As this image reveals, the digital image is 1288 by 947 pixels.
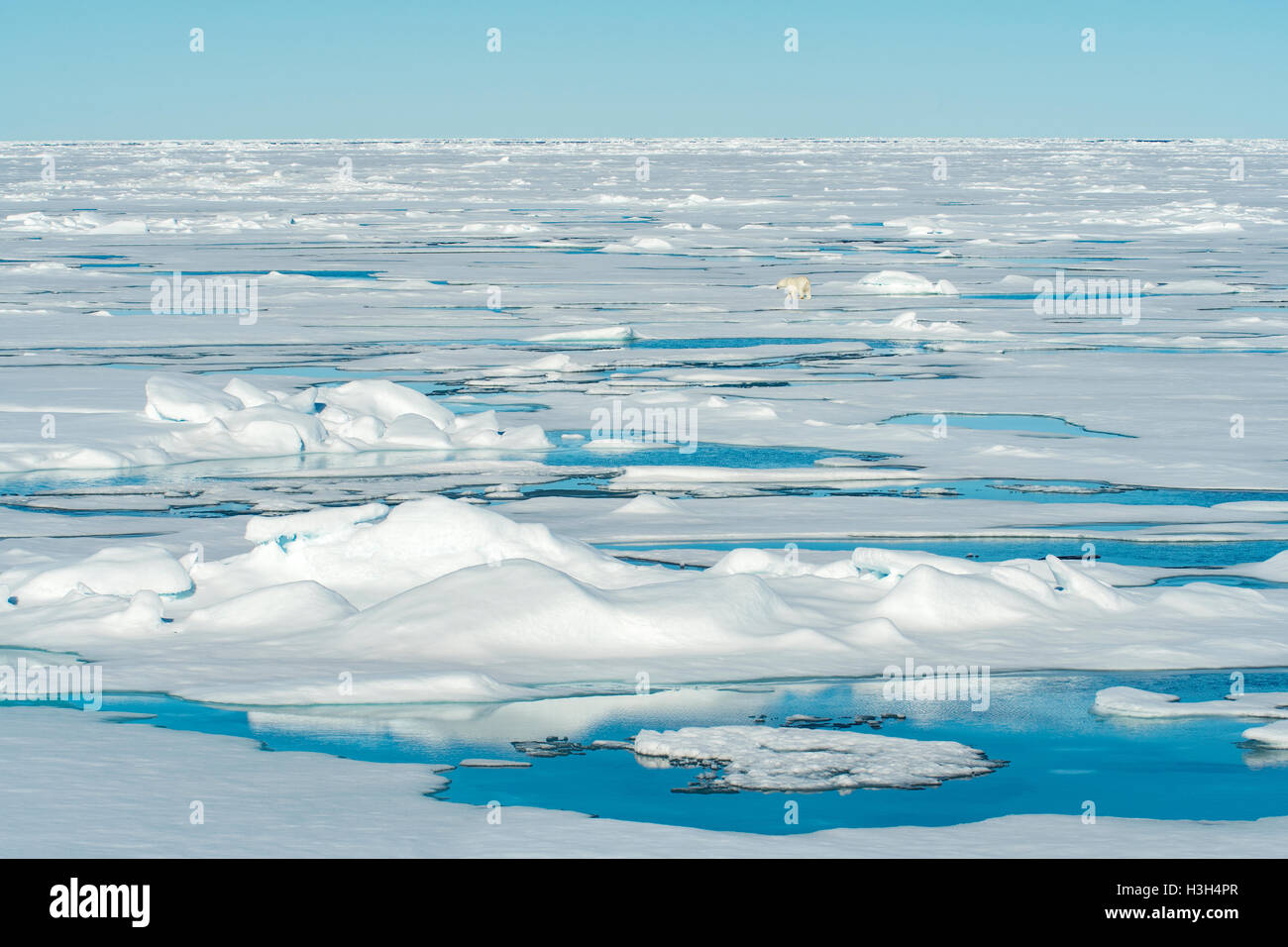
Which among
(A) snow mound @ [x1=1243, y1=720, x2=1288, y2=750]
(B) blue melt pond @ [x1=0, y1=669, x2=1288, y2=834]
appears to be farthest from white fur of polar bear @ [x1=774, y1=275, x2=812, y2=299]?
(A) snow mound @ [x1=1243, y1=720, x2=1288, y2=750]

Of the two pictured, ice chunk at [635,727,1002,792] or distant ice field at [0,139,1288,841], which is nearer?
ice chunk at [635,727,1002,792]

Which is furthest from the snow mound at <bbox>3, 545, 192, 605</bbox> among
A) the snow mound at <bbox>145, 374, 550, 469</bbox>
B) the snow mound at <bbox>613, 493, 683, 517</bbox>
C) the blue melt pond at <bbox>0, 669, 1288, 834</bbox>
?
the snow mound at <bbox>145, 374, 550, 469</bbox>

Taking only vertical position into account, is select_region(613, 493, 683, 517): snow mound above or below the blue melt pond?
above

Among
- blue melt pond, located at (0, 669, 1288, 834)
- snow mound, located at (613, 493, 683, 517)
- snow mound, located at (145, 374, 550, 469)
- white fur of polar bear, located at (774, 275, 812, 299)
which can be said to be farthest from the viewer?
white fur of polar bear, located at (774, 275, 812, 299)

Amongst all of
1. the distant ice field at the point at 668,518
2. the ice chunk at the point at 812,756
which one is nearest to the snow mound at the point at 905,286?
the distant ice field at the point at 668,518

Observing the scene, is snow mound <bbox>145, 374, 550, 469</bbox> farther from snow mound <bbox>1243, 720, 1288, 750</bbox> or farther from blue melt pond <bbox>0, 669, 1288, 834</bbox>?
snow mound <bbox>1243, 720, 1288, 750</bbox>

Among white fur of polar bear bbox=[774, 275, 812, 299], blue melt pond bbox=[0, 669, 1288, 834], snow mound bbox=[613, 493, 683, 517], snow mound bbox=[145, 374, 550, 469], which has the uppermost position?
white fur of polar bear bbox=[774, 275, 812, 299]

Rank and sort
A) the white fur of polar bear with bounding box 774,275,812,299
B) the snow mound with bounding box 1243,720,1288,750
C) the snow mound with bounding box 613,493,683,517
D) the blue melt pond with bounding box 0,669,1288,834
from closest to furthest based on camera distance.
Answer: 1. the blue melt pond with bounding box 0,669,1288,834
2. the snow mound with bounding box 1243,720,1288,750
3. the snow mound with bounding box 613,493,683,517
4. the white fur of polar bear with bounding box 774,275,812,299

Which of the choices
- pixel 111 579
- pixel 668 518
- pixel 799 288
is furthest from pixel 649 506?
pixel 799 288

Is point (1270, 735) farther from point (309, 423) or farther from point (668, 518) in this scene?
point (309, 423)

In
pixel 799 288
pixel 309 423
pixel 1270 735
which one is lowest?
pixel 1270 735

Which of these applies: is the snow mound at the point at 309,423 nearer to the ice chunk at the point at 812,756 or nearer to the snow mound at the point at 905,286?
the ice chunk at the point at 812,756

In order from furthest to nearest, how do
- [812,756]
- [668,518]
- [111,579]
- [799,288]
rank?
[799,288], [668,518], [111,579], [812,756]
